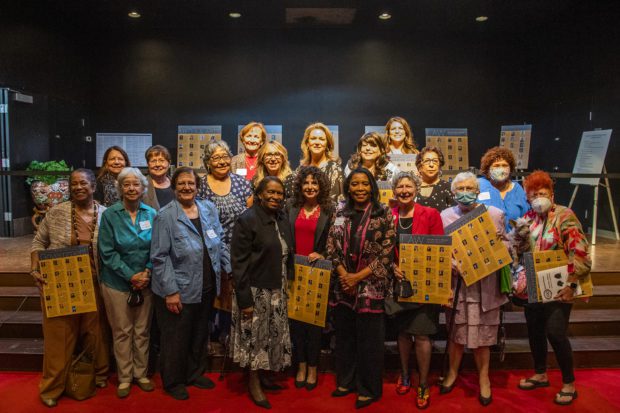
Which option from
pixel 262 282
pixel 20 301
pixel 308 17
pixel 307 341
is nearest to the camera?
pixel 262 282

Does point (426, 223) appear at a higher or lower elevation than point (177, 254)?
higher

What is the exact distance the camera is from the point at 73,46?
741cm

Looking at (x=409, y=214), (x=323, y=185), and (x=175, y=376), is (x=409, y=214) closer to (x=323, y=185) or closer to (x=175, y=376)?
(x=323, y=185)

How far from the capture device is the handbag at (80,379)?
3.04m

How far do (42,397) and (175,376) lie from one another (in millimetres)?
884

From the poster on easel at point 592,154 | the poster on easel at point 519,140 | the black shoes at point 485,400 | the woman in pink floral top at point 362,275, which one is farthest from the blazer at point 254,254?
the poster on easel at point 519,140

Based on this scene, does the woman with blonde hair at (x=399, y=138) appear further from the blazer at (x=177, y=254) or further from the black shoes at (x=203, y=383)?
the black shoes at (x=203, y=383)

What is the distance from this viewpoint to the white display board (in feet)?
23.2

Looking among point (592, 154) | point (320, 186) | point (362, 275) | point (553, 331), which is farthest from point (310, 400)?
point (592, 154)

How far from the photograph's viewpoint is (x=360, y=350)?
293cm

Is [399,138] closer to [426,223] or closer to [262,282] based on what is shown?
[426,223]

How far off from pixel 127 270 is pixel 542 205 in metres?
2.74

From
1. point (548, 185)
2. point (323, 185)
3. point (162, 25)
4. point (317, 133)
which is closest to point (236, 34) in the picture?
point (162, 25)

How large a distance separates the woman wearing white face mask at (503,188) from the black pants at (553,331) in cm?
77
